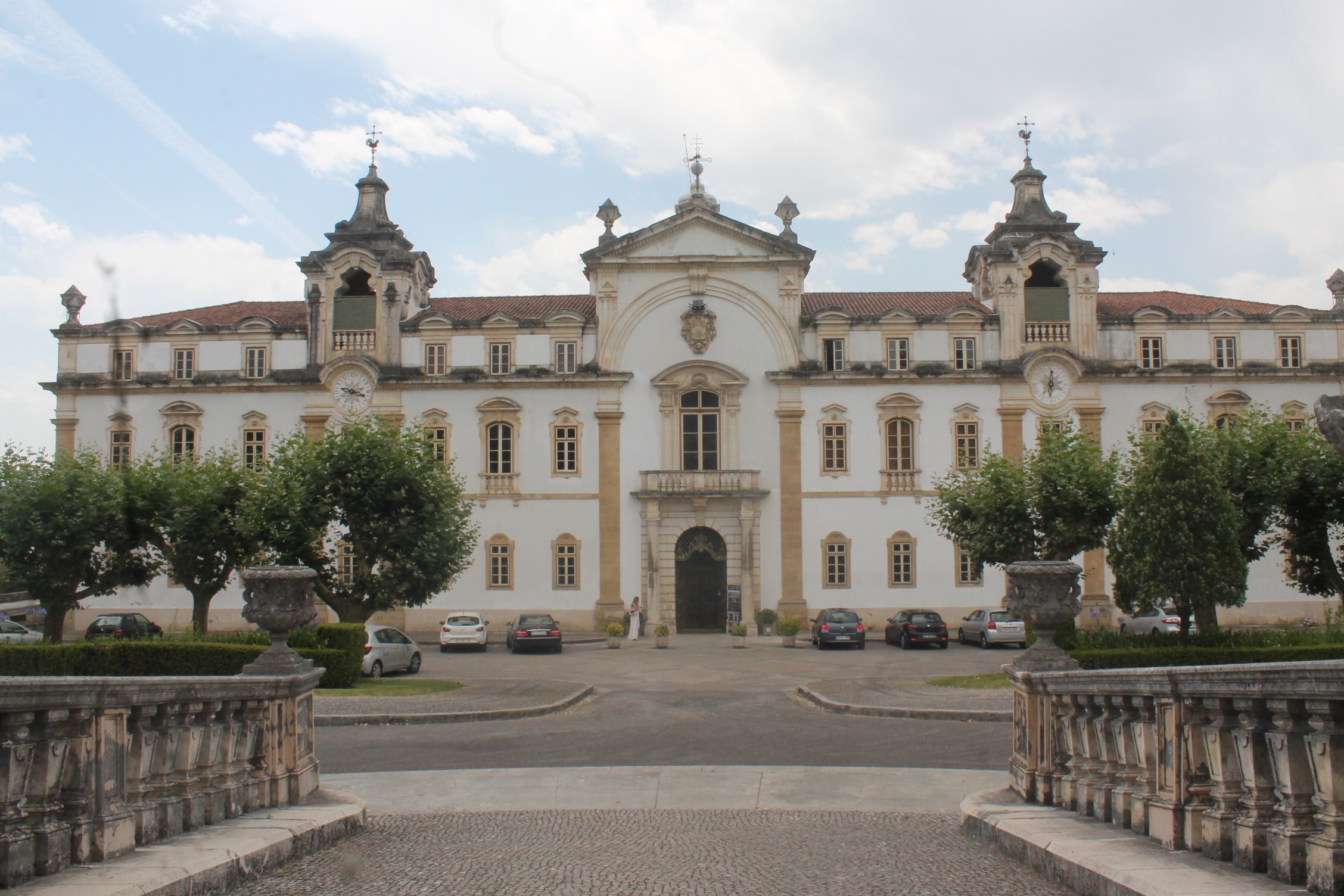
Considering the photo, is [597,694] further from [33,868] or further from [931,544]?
[931,544]

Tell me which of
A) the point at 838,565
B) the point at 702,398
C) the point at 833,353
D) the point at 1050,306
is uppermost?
the point at 1050,306

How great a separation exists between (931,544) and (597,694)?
20.7 m

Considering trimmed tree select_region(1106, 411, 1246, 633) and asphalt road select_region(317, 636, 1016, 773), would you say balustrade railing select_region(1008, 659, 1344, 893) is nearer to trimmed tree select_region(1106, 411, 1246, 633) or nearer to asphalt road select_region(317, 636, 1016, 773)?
asphalt road select_region(317, 636, 1016, 773)

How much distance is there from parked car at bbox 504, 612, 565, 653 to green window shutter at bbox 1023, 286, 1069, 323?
2135cm

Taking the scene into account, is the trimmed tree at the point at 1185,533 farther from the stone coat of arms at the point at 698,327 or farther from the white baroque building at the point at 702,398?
the stone coat of arms at the point at 698,327

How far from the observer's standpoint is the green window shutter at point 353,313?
40.2m

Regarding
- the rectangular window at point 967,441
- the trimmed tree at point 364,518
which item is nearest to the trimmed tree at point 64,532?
the trimmed tree at point 364,518

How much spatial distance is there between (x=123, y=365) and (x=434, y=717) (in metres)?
30.0

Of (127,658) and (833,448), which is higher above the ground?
(833,448)

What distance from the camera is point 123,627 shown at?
Answer: 34.5m

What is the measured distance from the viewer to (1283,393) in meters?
39.2

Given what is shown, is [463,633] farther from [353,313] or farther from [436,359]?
[353,313]

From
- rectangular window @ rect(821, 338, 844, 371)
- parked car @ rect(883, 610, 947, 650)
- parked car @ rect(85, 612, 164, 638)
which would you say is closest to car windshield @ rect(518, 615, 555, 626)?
parked car @ rect(883, 610, 947, 650)

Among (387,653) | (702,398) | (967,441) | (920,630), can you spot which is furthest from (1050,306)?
(387,653)
